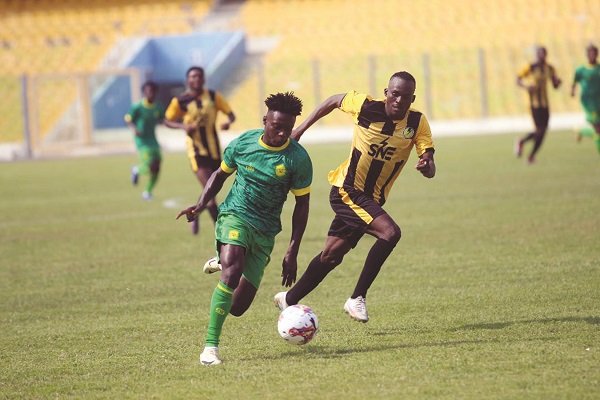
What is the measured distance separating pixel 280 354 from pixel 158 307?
246 centimetres

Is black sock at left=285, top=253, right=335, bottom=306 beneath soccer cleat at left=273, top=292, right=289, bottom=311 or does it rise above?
above

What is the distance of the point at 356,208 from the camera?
8.16 m

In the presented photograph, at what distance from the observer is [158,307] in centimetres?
943

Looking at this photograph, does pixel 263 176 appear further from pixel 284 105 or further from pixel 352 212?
pixel 352 212

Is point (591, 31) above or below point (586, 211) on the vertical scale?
above

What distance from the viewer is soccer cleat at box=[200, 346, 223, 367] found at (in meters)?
6.91

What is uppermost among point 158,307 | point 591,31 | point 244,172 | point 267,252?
point 591,31

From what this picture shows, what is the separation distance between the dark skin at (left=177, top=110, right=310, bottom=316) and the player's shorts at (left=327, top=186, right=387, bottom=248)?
888 millimetres

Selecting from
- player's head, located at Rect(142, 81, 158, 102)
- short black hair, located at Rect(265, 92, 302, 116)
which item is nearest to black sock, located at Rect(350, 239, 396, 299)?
short black hair, located at Rect(265, 92, 302, 116)

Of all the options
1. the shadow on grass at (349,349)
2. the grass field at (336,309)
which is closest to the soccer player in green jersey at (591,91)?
the grass field at (336,309)

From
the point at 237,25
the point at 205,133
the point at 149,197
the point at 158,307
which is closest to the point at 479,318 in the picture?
the point at 158,307

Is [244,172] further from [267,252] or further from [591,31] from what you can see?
[591,31]

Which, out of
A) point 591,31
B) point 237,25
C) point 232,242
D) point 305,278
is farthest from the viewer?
point 237,25

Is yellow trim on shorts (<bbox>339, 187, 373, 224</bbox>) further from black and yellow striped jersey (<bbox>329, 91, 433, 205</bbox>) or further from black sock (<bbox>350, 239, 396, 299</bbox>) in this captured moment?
black sock (<bbox>350, 239, 396, 299</bbox>)
